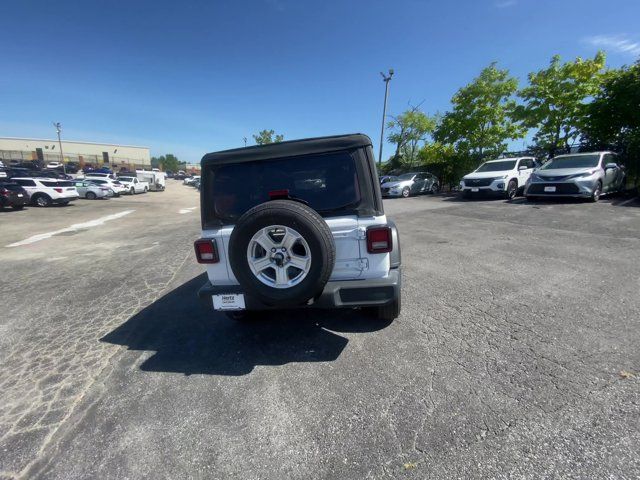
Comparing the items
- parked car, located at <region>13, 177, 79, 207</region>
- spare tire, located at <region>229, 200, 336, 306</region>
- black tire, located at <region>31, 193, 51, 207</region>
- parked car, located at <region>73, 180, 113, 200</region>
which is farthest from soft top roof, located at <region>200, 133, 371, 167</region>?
parked car, located at <region>73, 180, 113, 200</region>

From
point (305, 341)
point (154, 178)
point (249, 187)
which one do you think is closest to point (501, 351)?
point (305, 341)

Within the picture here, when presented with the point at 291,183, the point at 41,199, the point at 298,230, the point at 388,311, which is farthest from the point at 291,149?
the point at 41,199

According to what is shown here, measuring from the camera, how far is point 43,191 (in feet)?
59.3

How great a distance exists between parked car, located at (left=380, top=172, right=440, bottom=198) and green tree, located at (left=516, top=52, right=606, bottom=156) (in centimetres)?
628

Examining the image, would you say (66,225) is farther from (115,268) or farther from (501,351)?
(501,351)

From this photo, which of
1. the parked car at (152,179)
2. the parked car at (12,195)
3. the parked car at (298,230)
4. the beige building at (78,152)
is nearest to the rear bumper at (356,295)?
the parked car at (298,230)

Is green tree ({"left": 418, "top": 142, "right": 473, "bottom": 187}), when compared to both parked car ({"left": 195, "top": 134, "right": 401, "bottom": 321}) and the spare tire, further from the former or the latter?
the spare tire

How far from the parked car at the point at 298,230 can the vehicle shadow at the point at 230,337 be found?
55cm

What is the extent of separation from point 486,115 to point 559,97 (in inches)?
153

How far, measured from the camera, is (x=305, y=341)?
319 cm

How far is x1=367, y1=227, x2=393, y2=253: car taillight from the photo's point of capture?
2.74 metres

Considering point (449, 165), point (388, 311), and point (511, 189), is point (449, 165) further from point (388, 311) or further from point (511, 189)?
point (388, 311)

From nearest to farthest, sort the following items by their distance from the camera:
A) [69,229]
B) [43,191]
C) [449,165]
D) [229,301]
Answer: [229,301] < [69,229] < [43,191] < [449,165]

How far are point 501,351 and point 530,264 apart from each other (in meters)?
2.95
